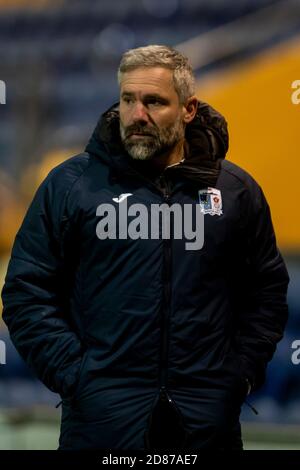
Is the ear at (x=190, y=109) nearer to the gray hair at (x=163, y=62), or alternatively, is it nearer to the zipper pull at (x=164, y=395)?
the gray hair at (x=163, y=62)

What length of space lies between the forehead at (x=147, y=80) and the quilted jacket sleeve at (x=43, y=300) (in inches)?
9.1

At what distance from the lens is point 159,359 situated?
5.52 feet

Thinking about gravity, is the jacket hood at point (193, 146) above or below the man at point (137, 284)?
above

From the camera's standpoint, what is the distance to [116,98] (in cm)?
281

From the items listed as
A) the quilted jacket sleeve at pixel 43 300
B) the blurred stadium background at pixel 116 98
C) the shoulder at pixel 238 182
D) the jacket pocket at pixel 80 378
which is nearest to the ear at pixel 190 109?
the shoulder at pixel 238 182

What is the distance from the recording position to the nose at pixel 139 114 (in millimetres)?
1721

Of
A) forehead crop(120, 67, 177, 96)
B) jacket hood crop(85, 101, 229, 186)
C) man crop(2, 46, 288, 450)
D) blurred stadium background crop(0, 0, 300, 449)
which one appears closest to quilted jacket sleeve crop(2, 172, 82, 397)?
Answer: man crop(2, 46, 288, 450)

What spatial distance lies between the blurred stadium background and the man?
92 cm

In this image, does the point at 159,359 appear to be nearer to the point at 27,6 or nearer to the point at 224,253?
the point at 224,253

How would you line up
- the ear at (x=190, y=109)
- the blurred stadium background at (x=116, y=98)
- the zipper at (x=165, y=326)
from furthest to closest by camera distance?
the blurred stadium background at (x=116, y=98) → the ear at (x=190, y=109) → the zipper at (x=165, y=326)

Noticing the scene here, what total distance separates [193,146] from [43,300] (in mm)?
424

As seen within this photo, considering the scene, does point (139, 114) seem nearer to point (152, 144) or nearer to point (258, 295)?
point (152, 144)
